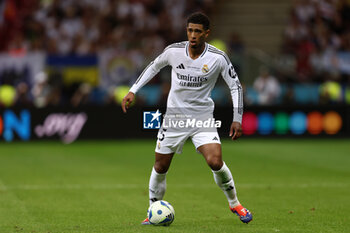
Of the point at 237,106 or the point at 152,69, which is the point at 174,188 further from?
the point at 237,106

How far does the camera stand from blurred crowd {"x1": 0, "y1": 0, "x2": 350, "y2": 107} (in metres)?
21.9

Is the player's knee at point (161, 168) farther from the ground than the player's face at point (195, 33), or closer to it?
closer to it

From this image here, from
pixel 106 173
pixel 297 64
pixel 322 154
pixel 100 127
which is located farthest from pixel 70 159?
pixel 297 64

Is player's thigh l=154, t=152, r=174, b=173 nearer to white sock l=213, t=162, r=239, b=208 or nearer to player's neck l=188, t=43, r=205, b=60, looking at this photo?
white sock l=213, t=162, r=239, b=208

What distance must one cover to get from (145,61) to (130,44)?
1.21 m

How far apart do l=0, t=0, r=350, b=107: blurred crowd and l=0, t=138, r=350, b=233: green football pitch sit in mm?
2099

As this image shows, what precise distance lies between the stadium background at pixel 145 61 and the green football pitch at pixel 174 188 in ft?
3.62

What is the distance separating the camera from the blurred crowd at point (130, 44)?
21859 millimetres

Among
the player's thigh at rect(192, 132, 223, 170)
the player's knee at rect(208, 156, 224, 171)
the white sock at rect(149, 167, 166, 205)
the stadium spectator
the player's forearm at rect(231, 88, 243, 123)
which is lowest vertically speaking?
the stadium spectator

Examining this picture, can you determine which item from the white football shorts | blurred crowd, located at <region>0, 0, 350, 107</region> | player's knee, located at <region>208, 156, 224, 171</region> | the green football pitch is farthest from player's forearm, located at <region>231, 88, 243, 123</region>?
blurred crowd, located at <region>0, 0, 350, 107</region>

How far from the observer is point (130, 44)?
2328 cm

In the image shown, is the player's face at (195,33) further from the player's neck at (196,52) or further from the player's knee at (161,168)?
the player's knee at (161,168)

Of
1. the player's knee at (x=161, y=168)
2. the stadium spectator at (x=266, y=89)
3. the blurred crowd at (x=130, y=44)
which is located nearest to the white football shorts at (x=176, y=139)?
the player's knee at (x=161, y=168)

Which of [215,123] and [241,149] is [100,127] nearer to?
[241,149]
